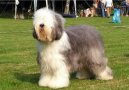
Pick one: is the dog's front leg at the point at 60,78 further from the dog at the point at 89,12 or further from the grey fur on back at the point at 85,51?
the dog at the point at 89,12

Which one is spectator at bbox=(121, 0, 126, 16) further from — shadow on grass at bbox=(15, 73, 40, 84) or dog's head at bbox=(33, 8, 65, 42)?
dog's head at bbox=(33, 8, 65, 42)

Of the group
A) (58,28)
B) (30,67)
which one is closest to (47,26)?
(58,28)

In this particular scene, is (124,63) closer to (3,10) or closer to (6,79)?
(6,79)

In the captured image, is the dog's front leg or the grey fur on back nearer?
the dog's front leg

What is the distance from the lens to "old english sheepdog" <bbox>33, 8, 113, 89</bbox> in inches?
318

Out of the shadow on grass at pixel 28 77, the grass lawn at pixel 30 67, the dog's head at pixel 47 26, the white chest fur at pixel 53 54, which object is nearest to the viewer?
the dog's head at pixel 47 26

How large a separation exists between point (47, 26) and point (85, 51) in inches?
46.3

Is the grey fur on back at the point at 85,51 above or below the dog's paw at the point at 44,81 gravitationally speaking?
above

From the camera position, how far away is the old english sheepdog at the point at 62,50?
26.5 feet

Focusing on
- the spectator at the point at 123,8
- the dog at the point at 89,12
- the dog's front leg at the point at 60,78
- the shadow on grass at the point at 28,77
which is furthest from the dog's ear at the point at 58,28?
the spectator at the point at 123,8

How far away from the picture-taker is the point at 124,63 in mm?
11469

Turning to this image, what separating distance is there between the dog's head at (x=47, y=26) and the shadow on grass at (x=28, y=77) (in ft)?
4.97

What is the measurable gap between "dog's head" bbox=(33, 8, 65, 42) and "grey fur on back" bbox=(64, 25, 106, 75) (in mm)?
485

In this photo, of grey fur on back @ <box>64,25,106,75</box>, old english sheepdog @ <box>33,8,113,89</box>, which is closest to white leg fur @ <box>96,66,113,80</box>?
old english sheepdog @ <box>33,8,113,89</box>
